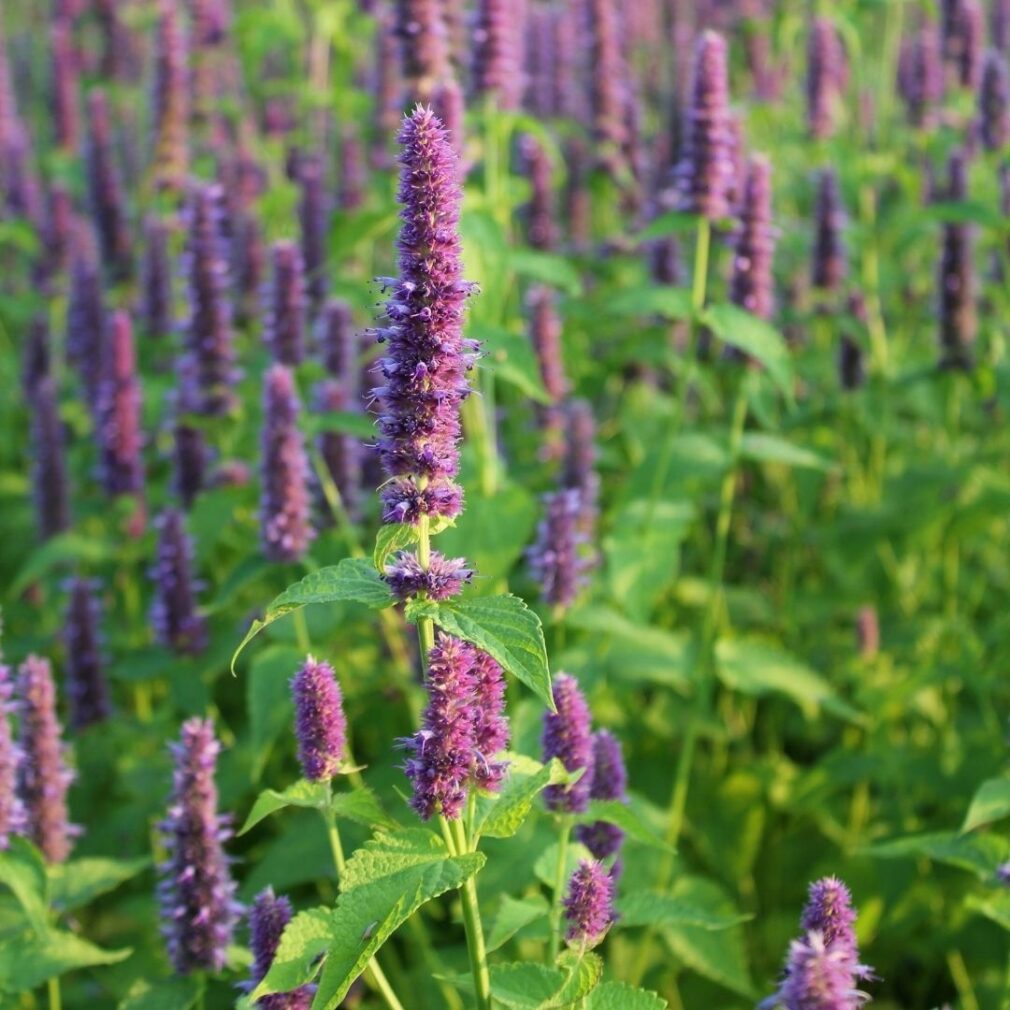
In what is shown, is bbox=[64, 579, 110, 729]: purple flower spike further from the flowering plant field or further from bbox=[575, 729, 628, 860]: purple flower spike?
bbox=[575, 729, 628, 860]: purple flower spike

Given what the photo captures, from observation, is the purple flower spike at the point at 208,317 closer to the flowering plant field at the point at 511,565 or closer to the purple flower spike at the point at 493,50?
the flowering plant field at the point at 511,565

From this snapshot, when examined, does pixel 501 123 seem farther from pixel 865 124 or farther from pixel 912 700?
pixel 865 124

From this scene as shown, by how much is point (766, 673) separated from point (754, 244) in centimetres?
142

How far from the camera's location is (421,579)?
2.39 metres

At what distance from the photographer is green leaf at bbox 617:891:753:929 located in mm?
2768

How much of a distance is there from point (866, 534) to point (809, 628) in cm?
62

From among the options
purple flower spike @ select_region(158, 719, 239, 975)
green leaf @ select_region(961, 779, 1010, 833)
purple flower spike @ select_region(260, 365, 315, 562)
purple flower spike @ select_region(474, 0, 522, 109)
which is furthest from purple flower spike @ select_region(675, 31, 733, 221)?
purple flower spike @ select_region(158, 719, 239, 975)

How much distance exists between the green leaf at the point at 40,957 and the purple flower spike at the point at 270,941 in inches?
24.7

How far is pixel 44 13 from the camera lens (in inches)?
679

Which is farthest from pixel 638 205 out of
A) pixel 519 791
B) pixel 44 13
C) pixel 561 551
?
pixel 44 13

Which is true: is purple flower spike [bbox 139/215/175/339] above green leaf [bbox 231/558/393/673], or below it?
below

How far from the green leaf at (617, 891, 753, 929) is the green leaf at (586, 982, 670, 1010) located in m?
0.30

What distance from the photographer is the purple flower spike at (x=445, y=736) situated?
2373mm

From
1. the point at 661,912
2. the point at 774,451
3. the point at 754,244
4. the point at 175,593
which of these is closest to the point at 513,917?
the point at 661,912
